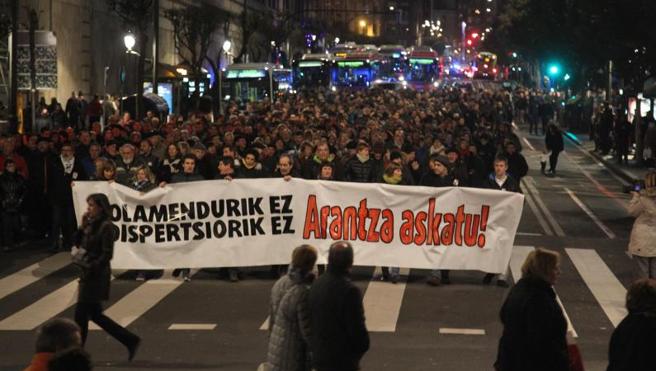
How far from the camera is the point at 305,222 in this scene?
16531 millimetres

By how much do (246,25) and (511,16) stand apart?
976 inches

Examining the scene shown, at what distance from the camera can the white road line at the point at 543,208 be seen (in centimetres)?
2311

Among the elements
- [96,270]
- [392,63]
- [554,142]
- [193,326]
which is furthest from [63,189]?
[392,63]

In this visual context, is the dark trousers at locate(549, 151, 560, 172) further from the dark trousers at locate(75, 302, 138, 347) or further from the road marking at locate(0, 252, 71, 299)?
the dark trousers at locate(75, 302, 138, 347)

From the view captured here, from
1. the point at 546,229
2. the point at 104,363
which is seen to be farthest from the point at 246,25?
the point at 104,363

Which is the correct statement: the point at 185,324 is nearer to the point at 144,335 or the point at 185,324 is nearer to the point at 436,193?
the point at 144,335

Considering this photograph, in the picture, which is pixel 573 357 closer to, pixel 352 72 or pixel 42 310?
pixel 42 310

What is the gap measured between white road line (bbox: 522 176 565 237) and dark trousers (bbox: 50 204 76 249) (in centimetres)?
839

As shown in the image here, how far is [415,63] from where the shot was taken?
88.6m

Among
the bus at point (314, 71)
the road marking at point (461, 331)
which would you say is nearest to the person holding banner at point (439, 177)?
the road marking at point (461, 331)

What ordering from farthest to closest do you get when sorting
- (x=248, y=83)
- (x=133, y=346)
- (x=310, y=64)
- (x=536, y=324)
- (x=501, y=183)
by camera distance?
(x=310, y=64) → (x=248, y=83) → (x=501, y=183) → (x=133, y=346) → (x=536, y=324)

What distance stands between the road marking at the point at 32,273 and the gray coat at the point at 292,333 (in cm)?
802

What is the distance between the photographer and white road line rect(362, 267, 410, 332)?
1380cm

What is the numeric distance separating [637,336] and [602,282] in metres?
9.79
